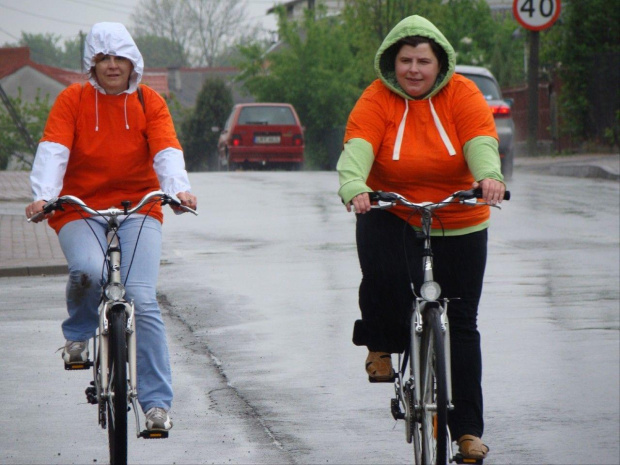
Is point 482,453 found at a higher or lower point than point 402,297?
lower

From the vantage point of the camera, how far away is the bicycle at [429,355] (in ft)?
15.6

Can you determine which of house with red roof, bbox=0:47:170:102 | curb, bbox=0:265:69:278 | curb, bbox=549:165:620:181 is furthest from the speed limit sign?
house with red roof, bbox=0:47:170:102

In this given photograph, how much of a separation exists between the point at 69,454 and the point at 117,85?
1649 mm

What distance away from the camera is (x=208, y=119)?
161ft

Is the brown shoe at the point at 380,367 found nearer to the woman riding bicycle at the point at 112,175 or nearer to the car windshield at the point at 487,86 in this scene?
the woman riding bicycle at the point at 112,175

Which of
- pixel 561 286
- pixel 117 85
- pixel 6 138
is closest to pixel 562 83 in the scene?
pixel 6 138

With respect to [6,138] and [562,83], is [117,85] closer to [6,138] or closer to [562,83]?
[562,83]

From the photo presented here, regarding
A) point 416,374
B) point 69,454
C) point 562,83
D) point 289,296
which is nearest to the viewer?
point 416,374

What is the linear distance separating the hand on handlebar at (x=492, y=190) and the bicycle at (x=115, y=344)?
1.27 m

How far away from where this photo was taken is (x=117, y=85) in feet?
18.5

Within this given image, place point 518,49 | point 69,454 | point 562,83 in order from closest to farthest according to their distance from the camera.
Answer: point 69,454, point 562,83, point 518,49

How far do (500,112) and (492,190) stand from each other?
1795 centimetres

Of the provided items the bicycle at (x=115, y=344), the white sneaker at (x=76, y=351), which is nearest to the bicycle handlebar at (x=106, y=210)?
the bicycle at (x=115, y=344)

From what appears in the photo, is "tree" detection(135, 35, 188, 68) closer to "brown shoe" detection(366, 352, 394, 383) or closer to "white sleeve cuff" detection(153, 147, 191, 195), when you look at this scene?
"white sleeve cuff" detection(153, 147, 191, 195)
